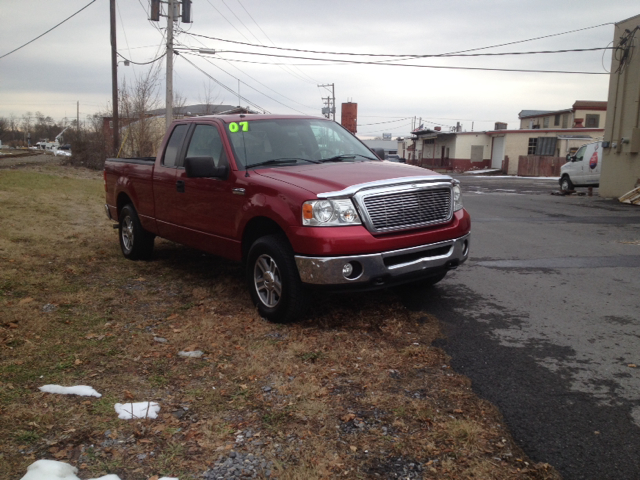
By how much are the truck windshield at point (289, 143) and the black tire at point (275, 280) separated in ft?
3.22

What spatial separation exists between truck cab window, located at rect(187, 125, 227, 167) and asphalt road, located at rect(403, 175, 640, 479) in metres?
2.50

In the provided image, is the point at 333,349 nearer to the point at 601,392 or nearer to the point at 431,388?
the point at 431,388

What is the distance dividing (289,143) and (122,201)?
353cm

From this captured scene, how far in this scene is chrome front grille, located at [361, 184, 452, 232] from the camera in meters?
4.87

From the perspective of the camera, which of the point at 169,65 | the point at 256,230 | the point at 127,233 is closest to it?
the point at 256,230

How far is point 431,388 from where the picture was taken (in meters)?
3.79

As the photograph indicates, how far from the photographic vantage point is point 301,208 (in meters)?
4.80

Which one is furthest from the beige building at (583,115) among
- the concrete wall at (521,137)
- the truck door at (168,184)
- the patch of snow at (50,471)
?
the patch of snow at (50,471)

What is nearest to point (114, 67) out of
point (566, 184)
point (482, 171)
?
point (566, 184)

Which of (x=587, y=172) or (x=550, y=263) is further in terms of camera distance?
(x=587, y=172)

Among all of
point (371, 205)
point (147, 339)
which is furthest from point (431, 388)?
point (147, 339)

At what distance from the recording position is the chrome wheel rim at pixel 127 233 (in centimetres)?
820

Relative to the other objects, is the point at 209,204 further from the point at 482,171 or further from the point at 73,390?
the point at 482,171

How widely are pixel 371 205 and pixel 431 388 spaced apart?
1689 millimetres
